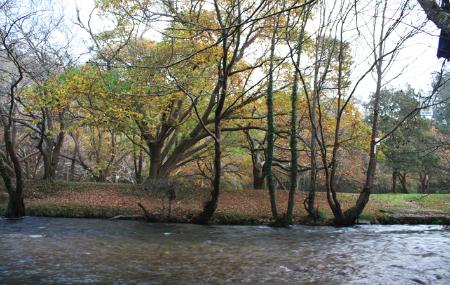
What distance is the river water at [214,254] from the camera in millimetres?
7637

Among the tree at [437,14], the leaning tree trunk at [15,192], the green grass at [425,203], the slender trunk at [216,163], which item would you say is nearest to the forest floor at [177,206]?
the green grass at [425,203]

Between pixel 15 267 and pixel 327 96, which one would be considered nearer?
pixel 15 267

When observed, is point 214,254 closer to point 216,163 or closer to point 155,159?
point 216,163

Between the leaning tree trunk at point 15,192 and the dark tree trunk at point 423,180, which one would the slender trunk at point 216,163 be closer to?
the leaning tree trunk at point 15,192

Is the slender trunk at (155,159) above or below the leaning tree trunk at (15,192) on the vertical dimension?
above

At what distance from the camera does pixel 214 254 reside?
9.99 metres

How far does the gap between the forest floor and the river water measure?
1.35 meters

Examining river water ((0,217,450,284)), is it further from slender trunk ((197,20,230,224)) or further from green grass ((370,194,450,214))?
green grass ((370,194,450,214))

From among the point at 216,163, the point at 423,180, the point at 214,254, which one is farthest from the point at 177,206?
the point at 423,180

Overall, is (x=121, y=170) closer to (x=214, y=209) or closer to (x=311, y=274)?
(x=214, y=209)

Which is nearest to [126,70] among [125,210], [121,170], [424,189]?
[125,210]

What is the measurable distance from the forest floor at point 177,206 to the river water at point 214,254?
1.35 m

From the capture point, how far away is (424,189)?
3928 centimetres

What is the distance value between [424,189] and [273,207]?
29.4 meters
